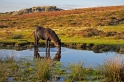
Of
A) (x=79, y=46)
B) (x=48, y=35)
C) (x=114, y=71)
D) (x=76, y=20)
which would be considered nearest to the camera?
(x=114, y=71)

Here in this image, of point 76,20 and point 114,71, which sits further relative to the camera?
point 76,20

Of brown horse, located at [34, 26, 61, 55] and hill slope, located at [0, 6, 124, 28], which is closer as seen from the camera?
brown horse, located at [34, 26, 61, 55]

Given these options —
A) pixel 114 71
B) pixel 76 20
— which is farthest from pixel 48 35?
pixel 76 20

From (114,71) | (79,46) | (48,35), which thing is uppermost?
A: (114,71)

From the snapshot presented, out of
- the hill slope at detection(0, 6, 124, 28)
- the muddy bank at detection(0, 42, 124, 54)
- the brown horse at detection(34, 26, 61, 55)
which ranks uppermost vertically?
the brown horse at detection(34, 26, 61, 55)

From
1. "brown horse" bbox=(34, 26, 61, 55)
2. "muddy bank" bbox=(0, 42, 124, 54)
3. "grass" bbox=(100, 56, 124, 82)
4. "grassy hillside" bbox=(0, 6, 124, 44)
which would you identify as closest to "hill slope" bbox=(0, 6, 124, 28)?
"grassy hillside" bbox=(0, 6, 124, 44)

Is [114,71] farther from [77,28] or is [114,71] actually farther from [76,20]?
[76,20]

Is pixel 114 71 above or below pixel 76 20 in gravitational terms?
above

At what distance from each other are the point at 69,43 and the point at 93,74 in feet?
53.7

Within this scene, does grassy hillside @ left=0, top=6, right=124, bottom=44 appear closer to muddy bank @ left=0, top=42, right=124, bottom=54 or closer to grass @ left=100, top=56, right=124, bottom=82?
muddy bank @ left=0, top=42, right=124, bottom=54

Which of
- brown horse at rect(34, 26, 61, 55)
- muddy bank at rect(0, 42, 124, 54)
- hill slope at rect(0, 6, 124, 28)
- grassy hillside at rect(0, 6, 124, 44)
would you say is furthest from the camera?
hill slope at rect(0, 6, 124, 28)

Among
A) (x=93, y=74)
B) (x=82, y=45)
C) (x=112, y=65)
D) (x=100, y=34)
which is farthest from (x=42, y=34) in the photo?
(x=100, y=34)

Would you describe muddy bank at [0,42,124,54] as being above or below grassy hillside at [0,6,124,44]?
above

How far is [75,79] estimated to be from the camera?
11797 mm
